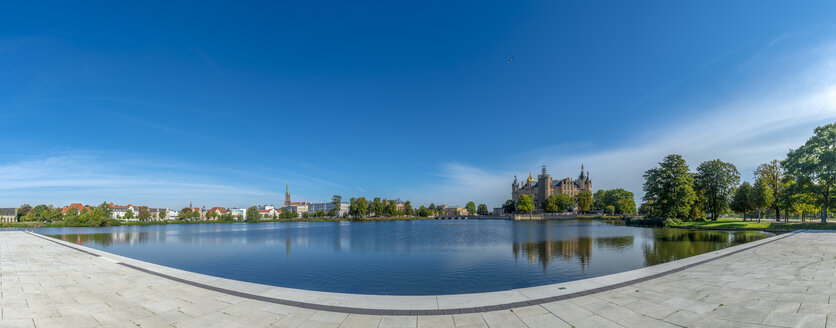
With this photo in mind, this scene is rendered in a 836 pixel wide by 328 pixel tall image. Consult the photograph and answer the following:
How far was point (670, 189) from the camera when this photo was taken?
48219 millimetres

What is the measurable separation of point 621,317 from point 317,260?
18106mm

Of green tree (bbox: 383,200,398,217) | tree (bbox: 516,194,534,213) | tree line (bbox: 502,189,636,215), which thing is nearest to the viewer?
tree line (bbox: 502,189,636,215)

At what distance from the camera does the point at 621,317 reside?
6.11 meters

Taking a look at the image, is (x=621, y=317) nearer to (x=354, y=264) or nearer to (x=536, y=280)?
(x=536, y=280)

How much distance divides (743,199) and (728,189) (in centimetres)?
219

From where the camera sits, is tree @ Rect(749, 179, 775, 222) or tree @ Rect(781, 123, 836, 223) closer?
tree @ Rect(781, 123, 836, 223)

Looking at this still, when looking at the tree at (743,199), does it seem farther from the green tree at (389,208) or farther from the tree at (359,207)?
the green tree at (389,208)

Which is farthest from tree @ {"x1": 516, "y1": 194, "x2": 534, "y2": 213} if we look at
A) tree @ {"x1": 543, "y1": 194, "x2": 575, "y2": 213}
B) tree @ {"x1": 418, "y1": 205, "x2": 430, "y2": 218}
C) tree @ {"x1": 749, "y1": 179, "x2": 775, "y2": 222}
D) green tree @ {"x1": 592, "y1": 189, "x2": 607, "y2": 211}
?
tree @ {"x1": 749, "y1": 179, "x2": 775, "y2": 222}

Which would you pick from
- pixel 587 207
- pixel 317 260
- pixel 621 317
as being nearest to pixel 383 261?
pixel 317 260

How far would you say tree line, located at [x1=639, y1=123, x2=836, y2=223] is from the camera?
34.6m

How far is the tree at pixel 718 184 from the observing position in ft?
160

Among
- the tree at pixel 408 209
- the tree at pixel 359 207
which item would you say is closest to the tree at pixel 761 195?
the tree at pixel 359 207

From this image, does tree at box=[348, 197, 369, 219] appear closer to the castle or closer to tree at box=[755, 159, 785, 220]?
the castle

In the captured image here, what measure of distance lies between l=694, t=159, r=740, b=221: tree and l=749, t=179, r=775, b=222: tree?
10.9 feet
